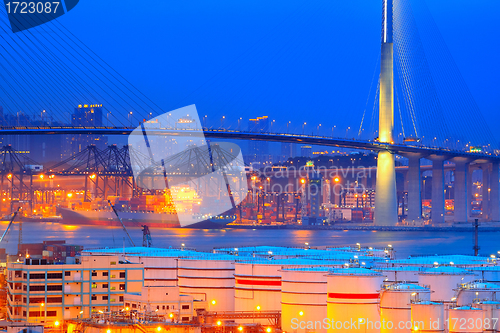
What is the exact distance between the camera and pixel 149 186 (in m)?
53.6

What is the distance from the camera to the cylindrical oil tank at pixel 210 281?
1234cm

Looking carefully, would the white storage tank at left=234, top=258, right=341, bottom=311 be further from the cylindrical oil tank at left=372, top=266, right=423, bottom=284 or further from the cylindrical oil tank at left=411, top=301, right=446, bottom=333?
the cylindrical oil tank at left=411, top=301, right=446, bottom=333

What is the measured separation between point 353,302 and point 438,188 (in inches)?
1092

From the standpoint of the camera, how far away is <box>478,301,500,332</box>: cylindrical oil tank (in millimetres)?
9039

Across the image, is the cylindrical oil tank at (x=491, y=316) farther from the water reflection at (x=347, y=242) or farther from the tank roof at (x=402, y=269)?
the water reflection at (x=347, y=242)

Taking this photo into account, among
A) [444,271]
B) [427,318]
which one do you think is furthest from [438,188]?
[427,318]

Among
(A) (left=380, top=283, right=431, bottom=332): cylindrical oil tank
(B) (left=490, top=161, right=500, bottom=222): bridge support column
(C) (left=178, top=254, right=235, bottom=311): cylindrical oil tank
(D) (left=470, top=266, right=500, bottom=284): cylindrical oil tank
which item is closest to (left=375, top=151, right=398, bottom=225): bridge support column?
(B) (left=490, top=161, right=500, bottom=222): bridge support column

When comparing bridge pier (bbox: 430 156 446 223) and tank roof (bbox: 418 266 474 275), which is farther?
bridge pier (bbox: 430 156 446 223)

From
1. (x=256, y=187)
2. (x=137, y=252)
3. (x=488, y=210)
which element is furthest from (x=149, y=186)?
(x=137, y=252)

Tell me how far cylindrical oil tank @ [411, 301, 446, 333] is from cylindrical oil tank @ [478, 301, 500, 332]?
487mm

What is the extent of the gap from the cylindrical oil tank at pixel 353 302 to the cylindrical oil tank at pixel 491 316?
4.06 ft

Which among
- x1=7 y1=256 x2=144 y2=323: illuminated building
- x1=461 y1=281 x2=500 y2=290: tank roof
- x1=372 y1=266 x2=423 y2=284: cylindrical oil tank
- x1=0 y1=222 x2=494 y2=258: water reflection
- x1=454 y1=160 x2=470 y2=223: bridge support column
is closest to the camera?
x1=461 y1=281 x2=500 y2=290: tank roof

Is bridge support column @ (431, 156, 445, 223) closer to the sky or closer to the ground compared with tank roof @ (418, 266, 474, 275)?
closer to the sky

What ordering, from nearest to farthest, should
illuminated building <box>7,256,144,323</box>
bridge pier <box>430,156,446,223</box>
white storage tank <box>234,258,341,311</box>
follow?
illuminated building <box>7,256,144,323</box>
white storage tank <box>234,258,341,311</box>
bridge pier <box>430,156,446,223</box>
